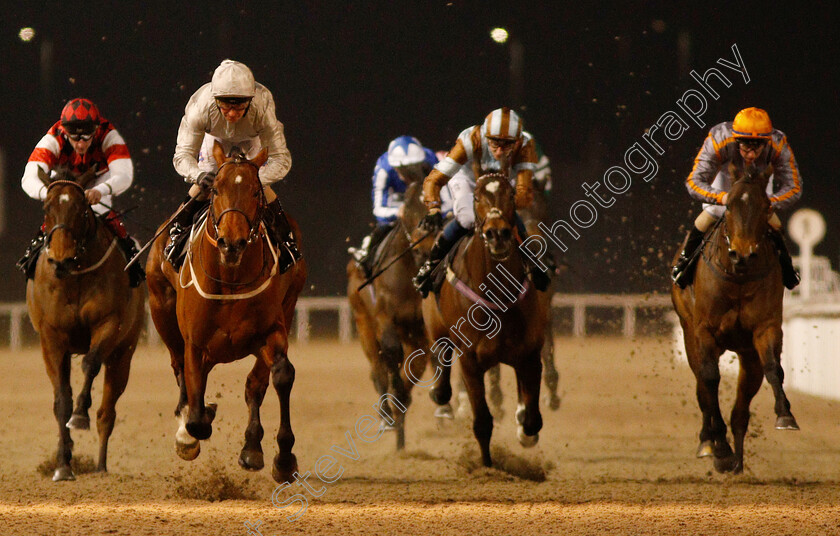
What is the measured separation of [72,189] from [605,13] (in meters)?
12.9

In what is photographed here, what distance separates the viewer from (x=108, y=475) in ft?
22.7

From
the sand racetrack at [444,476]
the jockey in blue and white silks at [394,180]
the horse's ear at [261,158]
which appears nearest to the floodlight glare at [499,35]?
the sand racetrack at [444,476]

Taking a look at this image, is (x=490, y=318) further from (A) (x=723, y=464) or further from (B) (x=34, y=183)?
(B) (x=34, y=183)

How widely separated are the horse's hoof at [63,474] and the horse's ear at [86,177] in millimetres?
1762

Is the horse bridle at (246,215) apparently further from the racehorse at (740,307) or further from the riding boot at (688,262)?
the riding boot at (688,262)

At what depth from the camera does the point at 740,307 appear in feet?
21.6

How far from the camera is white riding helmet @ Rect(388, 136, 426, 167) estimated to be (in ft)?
29.7

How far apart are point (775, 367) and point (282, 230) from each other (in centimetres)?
297

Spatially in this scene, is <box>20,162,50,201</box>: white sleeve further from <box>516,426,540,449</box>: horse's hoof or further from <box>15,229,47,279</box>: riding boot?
<box>516,426,540,449</box>: horse's hoof

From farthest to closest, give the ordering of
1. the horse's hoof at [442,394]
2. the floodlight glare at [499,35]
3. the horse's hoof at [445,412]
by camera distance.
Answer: the floodlight glare at [499,35] → the horse's hoof at [445,412] → the horse's hoof at [442,394]

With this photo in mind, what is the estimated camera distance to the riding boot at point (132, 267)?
7109 mm

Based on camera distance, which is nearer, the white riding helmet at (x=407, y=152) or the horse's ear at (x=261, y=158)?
the horse's ear at (x=261, y=158)

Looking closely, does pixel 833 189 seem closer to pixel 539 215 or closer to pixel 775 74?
pixel 775 74

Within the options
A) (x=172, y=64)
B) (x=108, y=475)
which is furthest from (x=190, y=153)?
(x=172, y=64)
